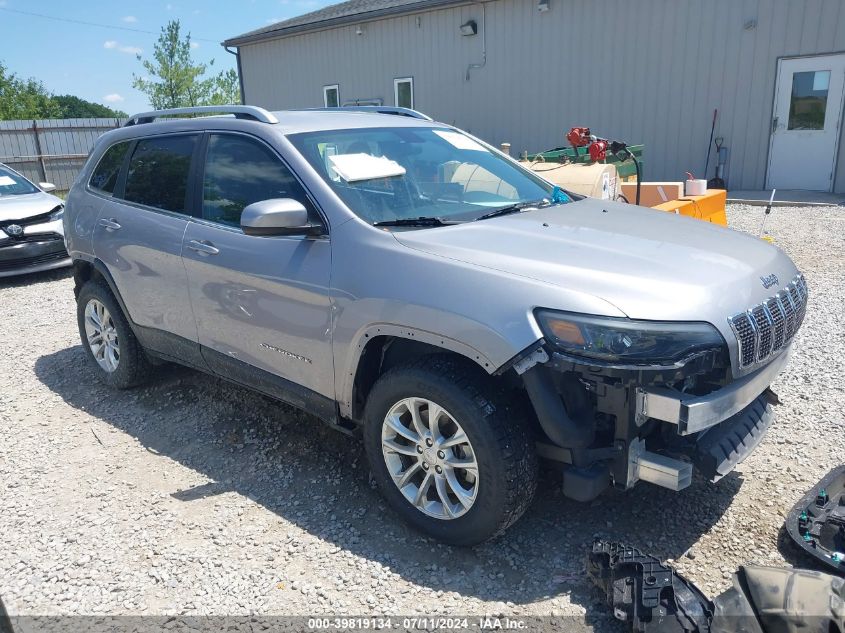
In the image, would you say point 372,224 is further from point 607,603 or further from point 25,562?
point 25,562

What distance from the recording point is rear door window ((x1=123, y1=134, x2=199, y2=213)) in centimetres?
395

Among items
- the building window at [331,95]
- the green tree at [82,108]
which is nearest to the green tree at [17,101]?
the green tree at [82,108]

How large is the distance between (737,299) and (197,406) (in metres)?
3.42

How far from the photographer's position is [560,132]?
15.1 m

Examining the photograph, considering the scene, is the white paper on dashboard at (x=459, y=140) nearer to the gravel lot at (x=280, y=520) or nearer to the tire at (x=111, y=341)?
the gravel lot at (x=280, y=520)

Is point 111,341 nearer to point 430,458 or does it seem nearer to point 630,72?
point 430,458

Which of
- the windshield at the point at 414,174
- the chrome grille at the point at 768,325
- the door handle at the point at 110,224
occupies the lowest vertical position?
the chrome grille at the point at 768,325

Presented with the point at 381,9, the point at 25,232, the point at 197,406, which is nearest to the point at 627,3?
the point at 381,9

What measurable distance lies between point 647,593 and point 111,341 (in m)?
3.98

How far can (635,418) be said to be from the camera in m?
2.48

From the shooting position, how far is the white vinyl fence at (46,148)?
62.7 feet

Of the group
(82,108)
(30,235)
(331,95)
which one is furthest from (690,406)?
(82,108)

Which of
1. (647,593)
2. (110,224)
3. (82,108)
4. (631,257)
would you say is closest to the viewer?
(647,593)

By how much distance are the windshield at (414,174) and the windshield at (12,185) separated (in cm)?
752
